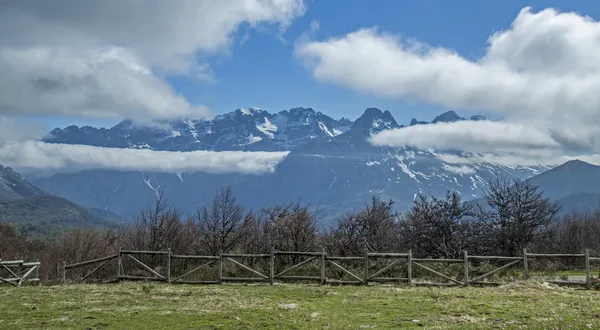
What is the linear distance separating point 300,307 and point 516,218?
38.6 meters

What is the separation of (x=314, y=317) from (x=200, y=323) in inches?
158

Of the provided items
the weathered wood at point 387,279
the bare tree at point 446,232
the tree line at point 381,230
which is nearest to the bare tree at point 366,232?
the tree line at point 381,230

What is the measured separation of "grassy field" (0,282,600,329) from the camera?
1678 centimetres

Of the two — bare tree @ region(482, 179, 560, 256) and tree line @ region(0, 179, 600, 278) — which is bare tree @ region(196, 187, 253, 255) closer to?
tree line @ region(0, 179, 600, 278)

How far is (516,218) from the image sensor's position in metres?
52.7

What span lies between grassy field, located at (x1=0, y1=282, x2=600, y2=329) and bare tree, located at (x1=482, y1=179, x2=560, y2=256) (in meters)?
24.4

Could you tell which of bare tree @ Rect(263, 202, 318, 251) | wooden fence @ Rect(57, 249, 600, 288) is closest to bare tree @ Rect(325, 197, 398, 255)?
bare tree @ Rect(263, 202, 318, 251)

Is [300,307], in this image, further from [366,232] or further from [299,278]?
[366,232]

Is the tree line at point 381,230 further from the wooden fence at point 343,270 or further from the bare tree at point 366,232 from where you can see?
the wooden fence at point 343,270

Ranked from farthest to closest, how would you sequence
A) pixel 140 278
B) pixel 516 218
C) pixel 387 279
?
pixel 516 218
pixel 140 278
pixel 387 279

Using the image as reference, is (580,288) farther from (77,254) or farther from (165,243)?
(77,254)

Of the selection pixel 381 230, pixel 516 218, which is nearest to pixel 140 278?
pixel 381 230

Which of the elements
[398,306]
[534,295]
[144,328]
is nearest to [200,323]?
[144,328]

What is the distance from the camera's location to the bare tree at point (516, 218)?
5109 cm
